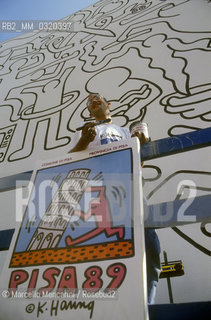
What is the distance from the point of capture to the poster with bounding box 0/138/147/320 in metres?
0.54

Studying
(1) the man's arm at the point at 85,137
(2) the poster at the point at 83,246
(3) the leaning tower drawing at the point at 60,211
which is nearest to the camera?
(2) the poster at the point at 83,246

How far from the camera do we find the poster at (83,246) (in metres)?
0.54

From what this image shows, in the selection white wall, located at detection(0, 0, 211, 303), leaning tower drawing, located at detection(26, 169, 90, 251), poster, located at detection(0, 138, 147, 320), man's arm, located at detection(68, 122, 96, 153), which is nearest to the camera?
poster, located at detection(0, 138, 147, 320)

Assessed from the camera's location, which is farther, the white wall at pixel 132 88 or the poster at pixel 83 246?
the white wall at pixel 132 88

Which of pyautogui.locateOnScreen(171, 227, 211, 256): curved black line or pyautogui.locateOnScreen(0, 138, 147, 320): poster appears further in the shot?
pyautogui.locateOnScreen(171, 227, 211, 256): curved black line

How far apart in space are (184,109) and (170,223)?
1184 millimetres

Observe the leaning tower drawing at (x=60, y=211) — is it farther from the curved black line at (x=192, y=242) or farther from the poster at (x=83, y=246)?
the curved black line at (x=192, y=242)

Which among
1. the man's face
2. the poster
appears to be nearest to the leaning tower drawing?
the poster

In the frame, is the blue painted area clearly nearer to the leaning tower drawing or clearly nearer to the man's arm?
the leaning tower drawing

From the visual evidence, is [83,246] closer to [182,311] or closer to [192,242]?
[182,311]

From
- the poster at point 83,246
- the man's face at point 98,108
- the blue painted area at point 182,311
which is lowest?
the blue painted area at point 182,311

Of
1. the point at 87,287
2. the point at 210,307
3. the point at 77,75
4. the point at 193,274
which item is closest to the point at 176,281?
the point at 193,274

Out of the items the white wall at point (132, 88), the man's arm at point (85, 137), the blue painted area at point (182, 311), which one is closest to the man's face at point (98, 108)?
the man's arm at point (85, 137)

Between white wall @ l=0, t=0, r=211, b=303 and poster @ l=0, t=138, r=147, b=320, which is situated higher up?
white wall @ l=0, t=0, r=211, b=303
